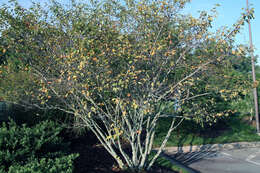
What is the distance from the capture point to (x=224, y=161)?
28.6 ft

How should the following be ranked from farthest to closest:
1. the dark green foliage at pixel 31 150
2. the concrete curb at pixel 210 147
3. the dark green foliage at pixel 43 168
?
the concrete curb at pixel 210 147, the dark green foliage at pixel 31 150, the dark green foliage at pixel 43 168

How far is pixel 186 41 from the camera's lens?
603cm

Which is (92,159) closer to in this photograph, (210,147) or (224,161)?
(224,161)

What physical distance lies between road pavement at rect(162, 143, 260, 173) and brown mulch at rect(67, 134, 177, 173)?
1.90 metres

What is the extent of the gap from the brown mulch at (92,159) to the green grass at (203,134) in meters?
2.98

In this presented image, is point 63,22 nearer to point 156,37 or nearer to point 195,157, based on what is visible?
point 156,37

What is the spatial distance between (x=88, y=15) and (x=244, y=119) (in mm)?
15561

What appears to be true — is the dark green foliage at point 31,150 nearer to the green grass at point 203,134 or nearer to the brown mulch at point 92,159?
the brown mulch at point 92,159

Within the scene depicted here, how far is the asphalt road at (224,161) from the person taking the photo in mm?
7695

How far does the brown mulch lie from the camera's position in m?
6.37

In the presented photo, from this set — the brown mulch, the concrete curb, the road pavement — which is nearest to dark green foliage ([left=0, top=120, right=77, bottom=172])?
the brown mulch

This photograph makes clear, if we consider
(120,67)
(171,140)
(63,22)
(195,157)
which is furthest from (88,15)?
(171,140)

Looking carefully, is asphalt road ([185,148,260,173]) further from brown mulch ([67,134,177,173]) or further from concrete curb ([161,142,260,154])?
brown mulch ([67,134,177,173])

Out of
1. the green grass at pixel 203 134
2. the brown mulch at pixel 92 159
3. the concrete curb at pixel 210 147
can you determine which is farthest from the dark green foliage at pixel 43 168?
the green grass at pixel 203 134
